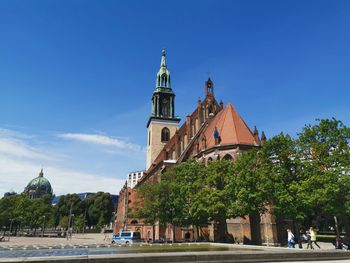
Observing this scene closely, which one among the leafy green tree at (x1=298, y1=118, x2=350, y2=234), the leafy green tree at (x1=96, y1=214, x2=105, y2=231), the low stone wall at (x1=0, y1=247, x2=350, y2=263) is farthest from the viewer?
the leafy green tree at (x1=96, y1=214, x2=105, y2=231)

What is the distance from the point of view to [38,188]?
18225cm

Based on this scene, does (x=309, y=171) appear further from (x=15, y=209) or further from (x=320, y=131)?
(x=15, y=209)

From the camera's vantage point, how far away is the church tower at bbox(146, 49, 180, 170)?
7038cm

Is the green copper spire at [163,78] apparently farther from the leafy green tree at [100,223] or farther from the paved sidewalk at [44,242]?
the leafy green tree at [100,223]

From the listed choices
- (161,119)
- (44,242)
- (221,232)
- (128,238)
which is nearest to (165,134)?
(161,119)

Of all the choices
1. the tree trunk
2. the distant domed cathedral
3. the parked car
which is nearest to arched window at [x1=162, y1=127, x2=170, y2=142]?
the parked car

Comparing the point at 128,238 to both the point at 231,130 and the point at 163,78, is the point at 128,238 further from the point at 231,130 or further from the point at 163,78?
the point at 163,78

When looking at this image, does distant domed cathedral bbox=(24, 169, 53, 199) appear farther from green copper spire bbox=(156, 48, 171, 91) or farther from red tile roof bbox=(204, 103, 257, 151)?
red tile roof bbox=(204, 103, 257, 151)

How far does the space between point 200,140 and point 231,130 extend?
732 cm

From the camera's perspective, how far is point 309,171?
27641mm

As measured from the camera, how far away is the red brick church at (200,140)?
38219 millimetres

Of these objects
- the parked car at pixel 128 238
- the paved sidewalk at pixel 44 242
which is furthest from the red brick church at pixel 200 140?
the paved sidewalk at pixel 44 242

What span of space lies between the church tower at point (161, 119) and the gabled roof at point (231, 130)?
23.1 metres

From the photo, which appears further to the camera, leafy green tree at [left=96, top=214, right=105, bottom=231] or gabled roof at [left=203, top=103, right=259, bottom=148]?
leafy green tree at [left=96, top=214, right=105, bottom=231]
